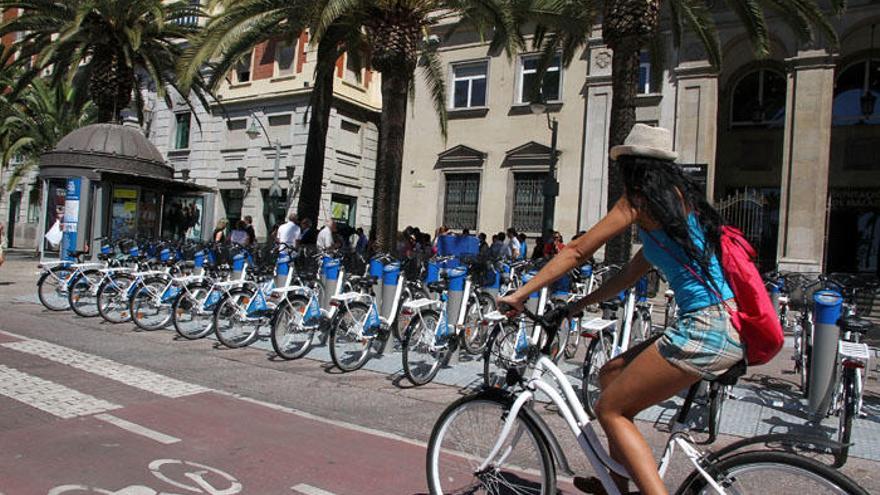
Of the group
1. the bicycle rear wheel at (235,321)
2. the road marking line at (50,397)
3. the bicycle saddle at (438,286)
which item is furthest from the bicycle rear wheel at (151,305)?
the bicycle saddle at (438,286)

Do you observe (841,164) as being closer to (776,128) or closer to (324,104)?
(776,128)

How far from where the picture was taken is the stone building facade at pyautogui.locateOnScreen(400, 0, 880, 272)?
18047mm

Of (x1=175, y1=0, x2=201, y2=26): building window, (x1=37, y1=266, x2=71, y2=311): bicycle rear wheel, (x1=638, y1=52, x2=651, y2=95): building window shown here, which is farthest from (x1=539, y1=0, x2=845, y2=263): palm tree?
(x1=175, y1=0, x2=201, y2=26): building window

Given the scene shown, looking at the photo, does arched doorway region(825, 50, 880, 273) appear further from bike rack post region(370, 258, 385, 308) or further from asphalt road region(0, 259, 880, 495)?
asphalt road region(0, 259, 880, 495)

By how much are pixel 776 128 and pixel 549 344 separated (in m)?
20.7

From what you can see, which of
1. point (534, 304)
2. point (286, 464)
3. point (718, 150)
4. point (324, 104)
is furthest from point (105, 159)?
point (718, 150)

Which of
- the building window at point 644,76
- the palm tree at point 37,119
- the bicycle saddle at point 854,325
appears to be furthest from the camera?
the palm tree at point 37,119

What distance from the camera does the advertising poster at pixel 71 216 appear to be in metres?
15.8

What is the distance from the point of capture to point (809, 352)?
6.82 metres

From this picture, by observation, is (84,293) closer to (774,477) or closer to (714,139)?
(774,477)

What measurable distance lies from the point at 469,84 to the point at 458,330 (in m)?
18.0

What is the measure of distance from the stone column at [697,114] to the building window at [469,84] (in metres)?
6.78

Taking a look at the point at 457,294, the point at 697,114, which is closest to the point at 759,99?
the point at 697,114

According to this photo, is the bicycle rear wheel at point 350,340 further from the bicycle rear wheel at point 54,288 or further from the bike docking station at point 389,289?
the bicycle rear wheel at point 54,288
